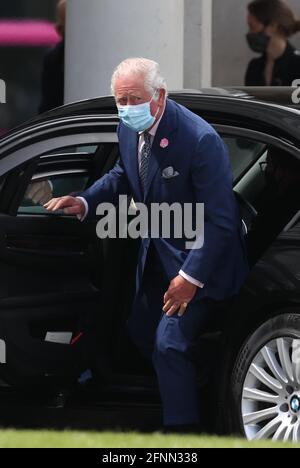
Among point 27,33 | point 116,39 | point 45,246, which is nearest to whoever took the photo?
point 45,246

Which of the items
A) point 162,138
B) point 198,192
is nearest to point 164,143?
point 162,138

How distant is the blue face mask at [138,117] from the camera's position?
6363 mm

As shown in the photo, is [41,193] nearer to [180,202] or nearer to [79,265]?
[79,265]

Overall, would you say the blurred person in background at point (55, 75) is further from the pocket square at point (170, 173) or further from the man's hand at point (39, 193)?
the pocket square at point (170, 173)

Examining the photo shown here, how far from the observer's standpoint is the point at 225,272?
6.38 m

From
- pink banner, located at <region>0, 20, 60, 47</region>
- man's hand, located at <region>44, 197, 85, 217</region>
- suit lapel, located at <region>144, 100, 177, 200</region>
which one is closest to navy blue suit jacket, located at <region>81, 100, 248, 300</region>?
suit lapel, located at <region>144, 100, 177, 200</region>

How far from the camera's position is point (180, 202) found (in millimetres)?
6395

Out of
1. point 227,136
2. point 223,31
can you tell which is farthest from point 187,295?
point 223,31

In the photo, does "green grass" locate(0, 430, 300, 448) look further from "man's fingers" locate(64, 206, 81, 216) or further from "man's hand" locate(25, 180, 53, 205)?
"man's hand" locate(25, 180, 53, 205)

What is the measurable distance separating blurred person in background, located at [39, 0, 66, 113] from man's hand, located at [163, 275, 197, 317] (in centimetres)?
621

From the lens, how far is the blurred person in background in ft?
40.9

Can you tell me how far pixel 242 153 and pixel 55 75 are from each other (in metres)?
5.71

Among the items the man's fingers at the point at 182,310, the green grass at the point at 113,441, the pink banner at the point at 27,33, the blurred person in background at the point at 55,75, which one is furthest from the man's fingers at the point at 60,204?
the pink banner at the point at 27,33

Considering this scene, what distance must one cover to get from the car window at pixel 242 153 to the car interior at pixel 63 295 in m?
0.02
